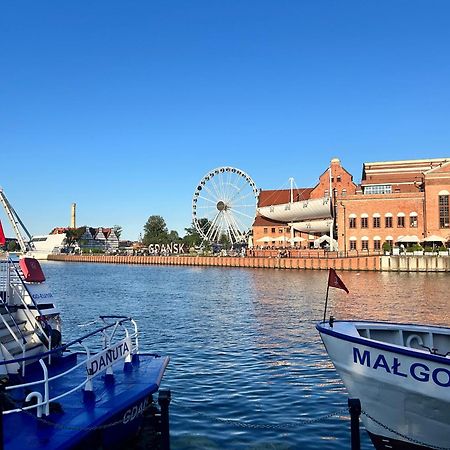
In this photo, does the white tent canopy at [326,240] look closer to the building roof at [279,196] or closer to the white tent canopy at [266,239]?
the white tent canopy at [266,239]

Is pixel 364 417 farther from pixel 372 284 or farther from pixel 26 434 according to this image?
pixel 372 284

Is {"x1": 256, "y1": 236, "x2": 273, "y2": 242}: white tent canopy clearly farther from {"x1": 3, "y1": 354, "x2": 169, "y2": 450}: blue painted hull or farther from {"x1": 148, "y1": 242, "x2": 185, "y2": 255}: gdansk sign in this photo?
{"x1": 3, "y1": 354, "x2": 169, "y2": 450}: blue painted hull

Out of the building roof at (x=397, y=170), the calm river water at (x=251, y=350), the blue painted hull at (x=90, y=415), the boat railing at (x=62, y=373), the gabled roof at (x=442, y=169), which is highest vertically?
the building roof at (x=397, y=170)

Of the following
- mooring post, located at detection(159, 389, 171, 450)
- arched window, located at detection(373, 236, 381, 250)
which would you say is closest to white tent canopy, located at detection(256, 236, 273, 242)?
arched window, located at detection(373, 236, 381, 250)

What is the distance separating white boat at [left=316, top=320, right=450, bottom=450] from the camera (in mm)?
10133

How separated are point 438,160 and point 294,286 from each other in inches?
2594

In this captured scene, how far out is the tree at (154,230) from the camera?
7466 inches

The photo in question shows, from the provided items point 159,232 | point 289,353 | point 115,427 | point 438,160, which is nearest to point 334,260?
point 438,160

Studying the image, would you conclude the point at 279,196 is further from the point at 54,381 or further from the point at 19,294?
the point at 54,381

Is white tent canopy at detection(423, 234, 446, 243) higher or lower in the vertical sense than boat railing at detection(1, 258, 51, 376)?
higher

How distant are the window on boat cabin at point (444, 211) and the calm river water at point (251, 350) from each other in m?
35.3

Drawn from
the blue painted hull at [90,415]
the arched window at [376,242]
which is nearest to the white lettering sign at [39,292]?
the blue painted hull at [90,415]

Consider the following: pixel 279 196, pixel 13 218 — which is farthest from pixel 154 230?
pixel 13 218

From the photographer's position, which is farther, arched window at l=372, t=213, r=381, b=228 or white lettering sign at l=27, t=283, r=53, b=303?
arched window at l=372, t=213, r=381, b=228
